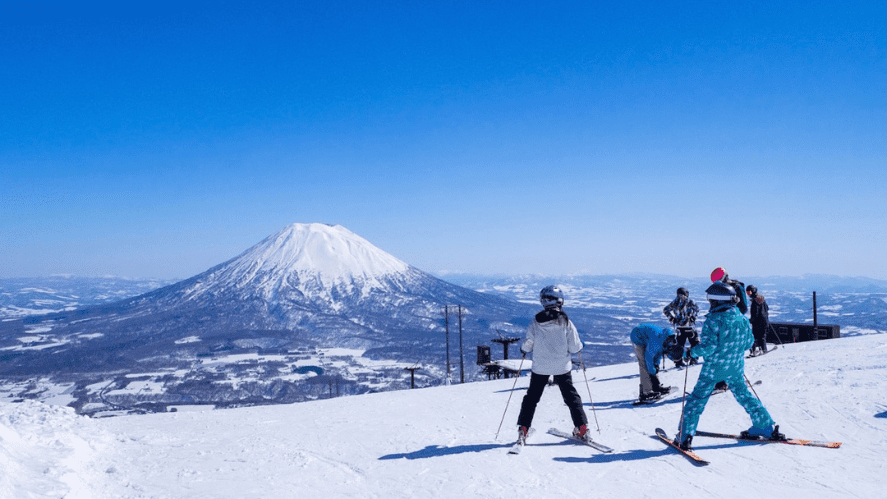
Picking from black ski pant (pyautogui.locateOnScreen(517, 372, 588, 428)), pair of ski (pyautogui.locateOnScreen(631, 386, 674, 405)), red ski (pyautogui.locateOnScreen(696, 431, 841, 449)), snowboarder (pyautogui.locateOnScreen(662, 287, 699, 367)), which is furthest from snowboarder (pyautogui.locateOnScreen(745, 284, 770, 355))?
black ski pant (pyautogui.locateOnScreen(517, 372, 588, 428))

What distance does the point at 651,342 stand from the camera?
8258mm

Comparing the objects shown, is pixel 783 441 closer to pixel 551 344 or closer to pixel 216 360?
pixel 551 344

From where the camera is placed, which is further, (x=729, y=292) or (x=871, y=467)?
(x=729, y=292)

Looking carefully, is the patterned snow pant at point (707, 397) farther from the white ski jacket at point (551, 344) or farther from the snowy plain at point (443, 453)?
the white ski jacket at point (551, 344)

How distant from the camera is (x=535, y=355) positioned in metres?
5.82

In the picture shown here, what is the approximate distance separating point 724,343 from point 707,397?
60 centimetres

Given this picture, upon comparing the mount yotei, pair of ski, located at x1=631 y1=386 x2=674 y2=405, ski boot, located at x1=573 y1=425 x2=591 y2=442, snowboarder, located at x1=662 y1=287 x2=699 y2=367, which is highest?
snowboarder, located at x1=662 y1=287 x2=699 y2=367

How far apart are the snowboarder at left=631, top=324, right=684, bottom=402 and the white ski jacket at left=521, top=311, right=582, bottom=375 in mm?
3199

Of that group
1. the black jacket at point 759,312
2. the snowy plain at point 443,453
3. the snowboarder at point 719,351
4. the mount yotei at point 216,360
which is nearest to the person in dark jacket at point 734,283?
the snowy plain at point 443,453

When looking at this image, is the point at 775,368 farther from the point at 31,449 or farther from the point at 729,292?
the point at 31,449

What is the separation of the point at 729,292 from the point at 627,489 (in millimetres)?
2354

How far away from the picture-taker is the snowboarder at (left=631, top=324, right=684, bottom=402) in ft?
27.0

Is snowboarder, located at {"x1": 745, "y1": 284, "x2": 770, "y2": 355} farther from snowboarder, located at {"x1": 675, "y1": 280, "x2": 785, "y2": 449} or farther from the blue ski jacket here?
snowboarder, located at {"x1": 675, "y1": 280, "x2": 785, "y2": 449}

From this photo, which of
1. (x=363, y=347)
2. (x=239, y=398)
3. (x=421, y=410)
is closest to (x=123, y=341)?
(x=363, y=347)
